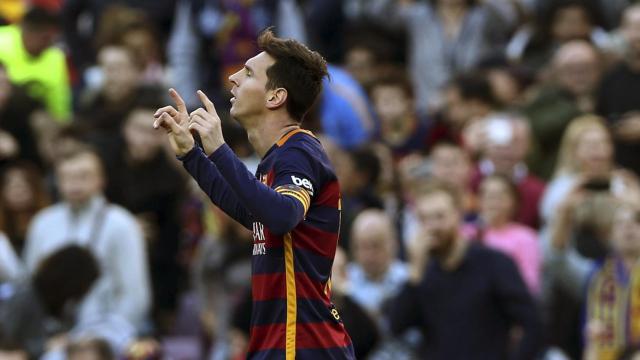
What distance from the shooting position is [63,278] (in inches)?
407

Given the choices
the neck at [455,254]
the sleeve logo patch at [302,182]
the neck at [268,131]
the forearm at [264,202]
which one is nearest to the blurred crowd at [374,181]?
the neck at [455,254]

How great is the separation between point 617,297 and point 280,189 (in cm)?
473

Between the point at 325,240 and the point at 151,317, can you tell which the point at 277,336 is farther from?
the point at 151,317

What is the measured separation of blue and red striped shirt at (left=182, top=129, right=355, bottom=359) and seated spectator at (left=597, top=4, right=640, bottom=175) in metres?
6.29

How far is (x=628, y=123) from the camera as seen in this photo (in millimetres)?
11539

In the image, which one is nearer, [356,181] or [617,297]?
[617,297]

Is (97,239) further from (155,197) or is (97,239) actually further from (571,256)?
(571,256)

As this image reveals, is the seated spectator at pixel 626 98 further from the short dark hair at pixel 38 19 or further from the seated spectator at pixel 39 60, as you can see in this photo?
the short dark hair at pixel 38 19

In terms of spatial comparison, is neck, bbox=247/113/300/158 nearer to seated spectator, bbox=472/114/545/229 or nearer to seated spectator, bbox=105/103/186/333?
seated spectator, bbox=472/114/545/229

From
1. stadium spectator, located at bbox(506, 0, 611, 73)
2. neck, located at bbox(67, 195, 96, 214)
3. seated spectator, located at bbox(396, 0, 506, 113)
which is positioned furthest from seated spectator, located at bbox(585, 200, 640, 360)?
seated spectator, located at bbox(396, 0, 506, 113)

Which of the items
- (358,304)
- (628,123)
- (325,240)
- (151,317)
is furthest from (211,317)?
(325,240)

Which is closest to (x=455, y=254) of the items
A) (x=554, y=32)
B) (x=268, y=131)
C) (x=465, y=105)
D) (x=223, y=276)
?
(x=223, y=276)

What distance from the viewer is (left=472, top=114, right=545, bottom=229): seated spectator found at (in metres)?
11.1

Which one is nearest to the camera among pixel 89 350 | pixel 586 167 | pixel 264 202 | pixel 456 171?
pixel 264 202
